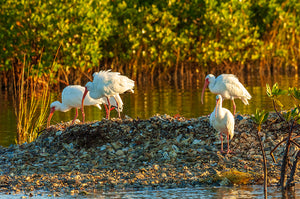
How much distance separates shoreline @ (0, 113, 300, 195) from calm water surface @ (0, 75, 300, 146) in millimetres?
2895

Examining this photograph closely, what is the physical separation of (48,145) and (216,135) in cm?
326

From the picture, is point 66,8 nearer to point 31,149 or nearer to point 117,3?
point 117,3

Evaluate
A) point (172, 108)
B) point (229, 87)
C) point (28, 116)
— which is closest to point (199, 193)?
point (229, 87)

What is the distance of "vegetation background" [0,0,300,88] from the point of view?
2595cm

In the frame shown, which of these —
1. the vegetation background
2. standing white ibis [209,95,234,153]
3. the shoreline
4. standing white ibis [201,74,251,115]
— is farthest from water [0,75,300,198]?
the vegetation background

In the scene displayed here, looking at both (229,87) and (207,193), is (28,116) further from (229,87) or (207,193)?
(207,193)

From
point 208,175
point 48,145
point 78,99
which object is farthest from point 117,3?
point 208,175

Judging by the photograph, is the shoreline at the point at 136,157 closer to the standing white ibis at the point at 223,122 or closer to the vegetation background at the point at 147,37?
the standing white ibis at the point at 223,122

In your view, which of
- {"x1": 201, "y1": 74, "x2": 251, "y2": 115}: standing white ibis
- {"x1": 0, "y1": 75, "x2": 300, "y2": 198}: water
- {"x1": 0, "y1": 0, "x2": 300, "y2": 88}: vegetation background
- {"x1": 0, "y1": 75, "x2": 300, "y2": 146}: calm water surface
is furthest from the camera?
{"x1": 0, "y1": 0, "x2": 300, "y2": 88}: vegetation background

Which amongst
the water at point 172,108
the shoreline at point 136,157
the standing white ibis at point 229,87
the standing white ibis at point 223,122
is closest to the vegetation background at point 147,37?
the water at point 172,108

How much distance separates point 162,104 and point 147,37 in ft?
33.3

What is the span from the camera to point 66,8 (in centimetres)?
2578

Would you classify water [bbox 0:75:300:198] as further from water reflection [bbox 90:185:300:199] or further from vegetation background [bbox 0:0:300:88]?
vegetation background [bbox 0:0:300:88]

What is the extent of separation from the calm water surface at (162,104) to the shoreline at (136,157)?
2.89m
